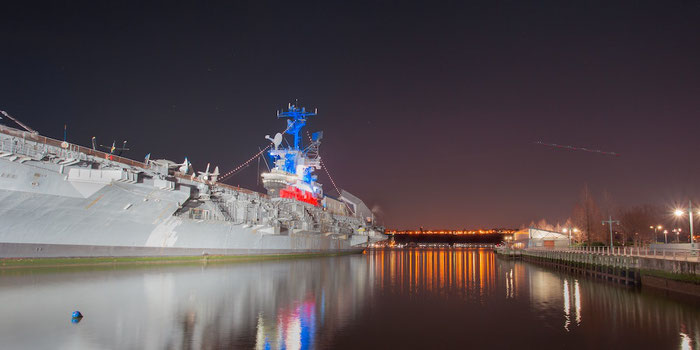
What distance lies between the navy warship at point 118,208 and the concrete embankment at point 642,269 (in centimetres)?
2026

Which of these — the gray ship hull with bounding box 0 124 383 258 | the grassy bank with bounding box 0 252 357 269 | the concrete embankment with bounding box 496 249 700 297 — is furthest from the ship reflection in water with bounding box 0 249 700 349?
the gray ship hull with bounding box 0 124 383 258

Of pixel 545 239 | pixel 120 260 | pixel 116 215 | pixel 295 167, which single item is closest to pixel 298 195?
pixel 295 167

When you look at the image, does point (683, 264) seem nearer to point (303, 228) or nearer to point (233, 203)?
point (233, 203)

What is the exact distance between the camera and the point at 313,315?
1215 cm

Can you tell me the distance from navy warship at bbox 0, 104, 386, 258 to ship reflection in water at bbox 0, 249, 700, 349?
222 centimetres

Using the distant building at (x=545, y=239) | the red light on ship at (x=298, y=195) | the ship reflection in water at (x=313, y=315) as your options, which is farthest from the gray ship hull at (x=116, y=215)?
the distant building at (x=545, y=239)

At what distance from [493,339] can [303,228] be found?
2976 centimetres

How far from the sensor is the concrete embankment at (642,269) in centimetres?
1677

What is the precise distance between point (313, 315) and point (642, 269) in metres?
16.1

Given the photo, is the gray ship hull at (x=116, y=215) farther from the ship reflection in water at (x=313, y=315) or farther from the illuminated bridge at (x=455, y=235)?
the illuminated bridge at (x=455, y=235)

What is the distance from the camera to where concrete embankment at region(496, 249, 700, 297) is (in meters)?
16.8

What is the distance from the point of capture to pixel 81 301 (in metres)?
12.9

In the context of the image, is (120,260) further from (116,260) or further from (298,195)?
(298,195)

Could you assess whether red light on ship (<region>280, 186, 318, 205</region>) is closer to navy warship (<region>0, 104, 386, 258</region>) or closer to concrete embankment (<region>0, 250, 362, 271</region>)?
navy warship (<region>0, 104, 386, 258</region>)
